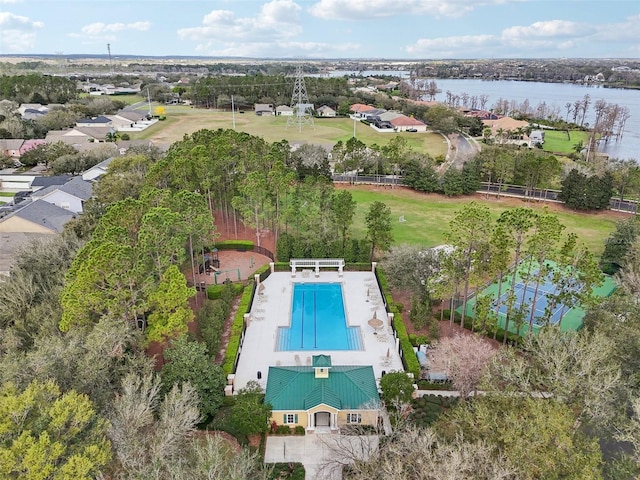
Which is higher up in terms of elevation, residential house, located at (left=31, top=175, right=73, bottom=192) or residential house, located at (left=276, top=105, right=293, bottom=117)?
residential house, located at (left=276, top=105, right=293, bottom=117)

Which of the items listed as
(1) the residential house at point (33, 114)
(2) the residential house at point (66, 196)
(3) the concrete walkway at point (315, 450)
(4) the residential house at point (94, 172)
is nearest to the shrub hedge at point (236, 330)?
(3) the concrete walkway at point (315, 450)

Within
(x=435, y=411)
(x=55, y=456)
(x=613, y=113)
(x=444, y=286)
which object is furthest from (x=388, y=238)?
(x=613, y=113)

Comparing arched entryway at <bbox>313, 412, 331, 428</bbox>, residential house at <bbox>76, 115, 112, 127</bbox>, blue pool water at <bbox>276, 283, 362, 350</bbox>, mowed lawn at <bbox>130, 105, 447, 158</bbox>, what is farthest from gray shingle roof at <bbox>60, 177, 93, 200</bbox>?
residential house at <bbox>76, 115, 112, 127</bbox>

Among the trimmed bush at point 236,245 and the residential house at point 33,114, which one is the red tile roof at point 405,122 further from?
the residential house at point 33,114

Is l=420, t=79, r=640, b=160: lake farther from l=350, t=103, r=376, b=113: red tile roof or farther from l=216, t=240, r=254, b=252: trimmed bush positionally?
l=216, t=240, r=254, b=252: trimmed bush

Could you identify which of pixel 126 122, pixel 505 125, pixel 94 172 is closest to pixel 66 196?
pixel 94 172

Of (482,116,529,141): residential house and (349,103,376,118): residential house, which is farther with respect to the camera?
(349,103,376,118): residential house
